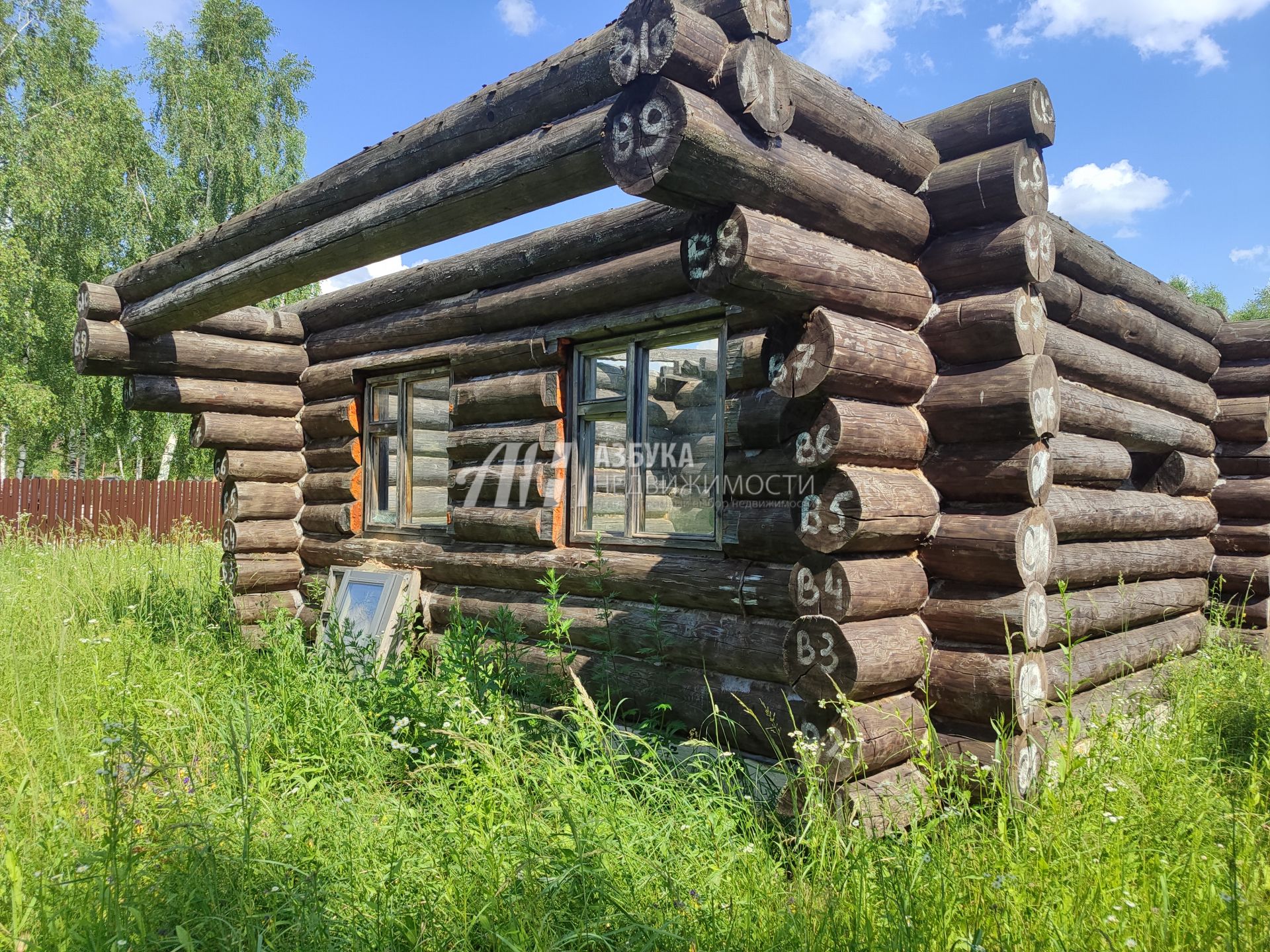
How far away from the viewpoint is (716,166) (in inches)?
122

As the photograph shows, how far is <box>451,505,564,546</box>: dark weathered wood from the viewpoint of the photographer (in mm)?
6000

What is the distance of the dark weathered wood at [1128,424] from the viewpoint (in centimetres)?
548

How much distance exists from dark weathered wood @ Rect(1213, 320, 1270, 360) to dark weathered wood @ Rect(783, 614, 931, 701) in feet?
20.3

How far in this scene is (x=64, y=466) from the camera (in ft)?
102

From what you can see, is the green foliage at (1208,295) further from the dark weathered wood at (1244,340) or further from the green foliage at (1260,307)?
the dark weathered wood at (1244,340)

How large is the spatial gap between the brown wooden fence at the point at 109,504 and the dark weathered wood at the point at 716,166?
48.1 ft

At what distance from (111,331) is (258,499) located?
2081mm

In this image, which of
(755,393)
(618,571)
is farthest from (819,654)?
(618,571)

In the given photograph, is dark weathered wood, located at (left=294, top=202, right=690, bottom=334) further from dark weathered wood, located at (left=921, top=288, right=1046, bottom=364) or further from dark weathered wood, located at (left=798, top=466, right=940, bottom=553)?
dark weathered wood, located at (left=798, top=466, right=940, bottom=553)

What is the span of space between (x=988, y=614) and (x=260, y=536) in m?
7.13

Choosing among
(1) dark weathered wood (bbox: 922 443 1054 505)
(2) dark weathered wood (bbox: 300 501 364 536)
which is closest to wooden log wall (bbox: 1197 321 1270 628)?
(1) dark weathered wood (bbox: 922 443 1054 505)

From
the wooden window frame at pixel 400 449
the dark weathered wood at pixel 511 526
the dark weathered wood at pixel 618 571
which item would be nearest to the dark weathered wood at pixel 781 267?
the dark weathered wood at pixel 618 571

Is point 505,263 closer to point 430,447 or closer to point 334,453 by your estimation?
point 334,453

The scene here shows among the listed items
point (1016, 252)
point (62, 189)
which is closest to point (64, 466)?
point (62, 189)
